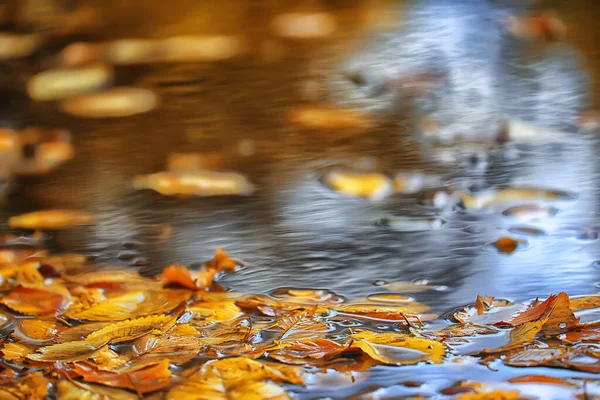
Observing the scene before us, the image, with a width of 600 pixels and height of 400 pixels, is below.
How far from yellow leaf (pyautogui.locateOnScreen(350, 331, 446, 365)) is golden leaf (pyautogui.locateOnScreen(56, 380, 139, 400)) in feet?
0.69

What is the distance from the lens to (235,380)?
20.7 inches

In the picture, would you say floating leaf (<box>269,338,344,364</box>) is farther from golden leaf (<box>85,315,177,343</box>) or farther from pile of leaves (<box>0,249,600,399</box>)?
golden leaf (<box>85,315,177,343</box>)

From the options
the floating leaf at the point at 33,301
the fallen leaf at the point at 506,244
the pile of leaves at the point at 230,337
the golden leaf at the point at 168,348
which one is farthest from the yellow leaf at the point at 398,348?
the floating leaf at the point at 33,301

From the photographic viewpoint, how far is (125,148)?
90cm

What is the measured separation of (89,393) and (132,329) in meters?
0.13

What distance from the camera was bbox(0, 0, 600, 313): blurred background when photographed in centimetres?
85

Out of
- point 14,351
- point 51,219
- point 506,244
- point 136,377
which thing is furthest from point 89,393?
point 506,244

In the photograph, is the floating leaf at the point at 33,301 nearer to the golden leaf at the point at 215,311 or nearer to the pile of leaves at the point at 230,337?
the pile of leaves at the point at 230,337

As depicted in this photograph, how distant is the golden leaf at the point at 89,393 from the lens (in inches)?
20.1

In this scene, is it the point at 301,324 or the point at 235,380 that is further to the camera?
the point at 301,324

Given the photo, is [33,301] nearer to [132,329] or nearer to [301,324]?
[132,329]

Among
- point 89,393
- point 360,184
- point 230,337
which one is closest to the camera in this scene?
point 89,393

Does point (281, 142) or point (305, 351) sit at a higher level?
point (281, 142)

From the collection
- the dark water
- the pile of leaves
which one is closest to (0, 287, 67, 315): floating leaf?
the pile of leaves
